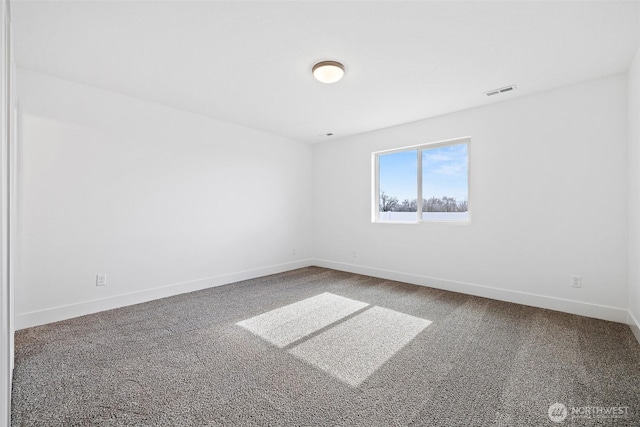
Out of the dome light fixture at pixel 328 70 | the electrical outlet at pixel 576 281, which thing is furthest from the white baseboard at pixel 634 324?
the dome light fixture at pixel 328 70

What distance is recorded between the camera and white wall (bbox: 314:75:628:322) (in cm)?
295

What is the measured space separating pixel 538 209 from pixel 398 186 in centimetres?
194

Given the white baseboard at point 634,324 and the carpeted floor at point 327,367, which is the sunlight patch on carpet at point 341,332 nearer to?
the carpeted floor at point 327,367

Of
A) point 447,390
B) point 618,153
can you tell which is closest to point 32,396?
point 447,390

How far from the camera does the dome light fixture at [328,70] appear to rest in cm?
266

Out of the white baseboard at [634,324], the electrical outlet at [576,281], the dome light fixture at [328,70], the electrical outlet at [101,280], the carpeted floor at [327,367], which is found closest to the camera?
the carpeted floor at [327,367]

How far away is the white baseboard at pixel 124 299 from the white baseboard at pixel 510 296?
6.37 ft

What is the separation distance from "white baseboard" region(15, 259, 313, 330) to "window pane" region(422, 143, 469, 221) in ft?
9.22

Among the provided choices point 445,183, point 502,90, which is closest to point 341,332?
point 445,183

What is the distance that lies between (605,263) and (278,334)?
10.9 ft

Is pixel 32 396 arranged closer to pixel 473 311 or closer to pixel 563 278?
pixel 473 311

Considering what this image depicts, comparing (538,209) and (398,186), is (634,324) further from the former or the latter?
(398,186)

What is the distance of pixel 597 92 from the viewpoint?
3.00 m

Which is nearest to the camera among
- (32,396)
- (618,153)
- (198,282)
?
(32,396)
